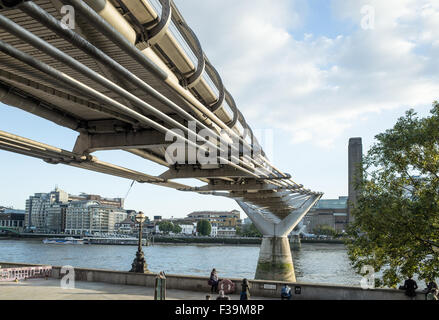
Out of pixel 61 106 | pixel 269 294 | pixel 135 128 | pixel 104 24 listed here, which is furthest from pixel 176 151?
pixel 104 24

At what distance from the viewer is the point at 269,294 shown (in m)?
14.8

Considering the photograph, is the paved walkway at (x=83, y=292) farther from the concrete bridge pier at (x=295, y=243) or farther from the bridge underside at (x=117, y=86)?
the concrete bridge pier at (x=295, y=243)

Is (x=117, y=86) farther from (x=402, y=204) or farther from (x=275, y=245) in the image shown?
(x=275, y=245)

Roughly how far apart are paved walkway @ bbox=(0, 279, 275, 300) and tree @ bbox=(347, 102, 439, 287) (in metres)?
4.38

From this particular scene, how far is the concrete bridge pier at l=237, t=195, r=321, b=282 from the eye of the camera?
148ft

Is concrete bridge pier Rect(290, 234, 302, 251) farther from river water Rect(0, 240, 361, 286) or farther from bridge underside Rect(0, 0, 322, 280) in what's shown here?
bridge underside Rect(0, 0, 322, 280)

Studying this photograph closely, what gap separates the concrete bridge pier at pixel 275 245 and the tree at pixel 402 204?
2938cm

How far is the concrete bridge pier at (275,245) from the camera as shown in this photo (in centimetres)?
4497

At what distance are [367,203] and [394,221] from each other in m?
1.82

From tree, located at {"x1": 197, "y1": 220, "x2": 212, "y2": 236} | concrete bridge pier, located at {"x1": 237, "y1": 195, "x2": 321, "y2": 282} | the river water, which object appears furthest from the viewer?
tree, located at {"x1": 197, "y1": 220, "x2": 212, "y2": 236}

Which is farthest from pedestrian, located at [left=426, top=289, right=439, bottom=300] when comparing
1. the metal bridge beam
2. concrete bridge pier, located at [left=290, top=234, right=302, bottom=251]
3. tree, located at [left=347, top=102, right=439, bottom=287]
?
concrete bridge pier, located at [left=290, top=234, right=302, bottom=251]

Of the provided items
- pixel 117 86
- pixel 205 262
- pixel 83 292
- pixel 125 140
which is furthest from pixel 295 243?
pixel 117 86

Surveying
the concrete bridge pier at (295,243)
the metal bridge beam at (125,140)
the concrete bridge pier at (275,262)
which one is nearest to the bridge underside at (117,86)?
the metal bridge beam at (125,140)
